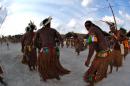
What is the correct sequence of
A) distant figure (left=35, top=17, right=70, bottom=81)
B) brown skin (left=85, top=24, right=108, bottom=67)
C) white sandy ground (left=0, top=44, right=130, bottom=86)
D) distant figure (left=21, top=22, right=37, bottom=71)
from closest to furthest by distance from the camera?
brown skin (left=85, top=24, right=108, bottom=67)
white sandy ground (left=0, top=44, right=130, bottom=86)
distant figure (left=35, top=17, right=70, bottom=81)
distant figure (left=21, top=22, right=37, bottom=71)

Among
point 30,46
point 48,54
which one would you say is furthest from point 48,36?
point 30,46

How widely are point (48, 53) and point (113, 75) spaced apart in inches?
121

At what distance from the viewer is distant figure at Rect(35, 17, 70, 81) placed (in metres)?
14.1

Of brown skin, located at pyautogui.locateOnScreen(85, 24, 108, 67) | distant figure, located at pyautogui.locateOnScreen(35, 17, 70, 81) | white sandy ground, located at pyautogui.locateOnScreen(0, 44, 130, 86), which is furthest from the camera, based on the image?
distant figure, located at pyautogui.locateOnScreen(35, 17, 70, 81)

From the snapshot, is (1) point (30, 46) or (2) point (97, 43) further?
(1) point (30, 46)

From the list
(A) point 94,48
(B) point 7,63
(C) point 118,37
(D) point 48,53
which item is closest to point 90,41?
(A) point 94,48

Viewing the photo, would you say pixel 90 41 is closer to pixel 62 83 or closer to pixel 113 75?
pixel 62 83

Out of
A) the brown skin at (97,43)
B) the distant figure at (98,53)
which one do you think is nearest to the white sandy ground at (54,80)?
the distant figure at (98,53)

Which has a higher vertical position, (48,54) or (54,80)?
(48,54)

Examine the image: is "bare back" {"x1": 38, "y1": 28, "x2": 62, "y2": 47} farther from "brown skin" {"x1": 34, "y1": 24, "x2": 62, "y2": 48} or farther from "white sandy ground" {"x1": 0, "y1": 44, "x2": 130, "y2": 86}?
"white sandy ground" {"x1": 0, "y1": 44, "x2": 130, "y2": 86}

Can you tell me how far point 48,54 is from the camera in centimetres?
1406


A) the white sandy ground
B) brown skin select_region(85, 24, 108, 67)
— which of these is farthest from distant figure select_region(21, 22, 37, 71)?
brown skin select_region(85, 24, 108, 67)

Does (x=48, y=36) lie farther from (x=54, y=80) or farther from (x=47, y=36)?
(x=54, y=80)

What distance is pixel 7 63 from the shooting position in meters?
20.1
